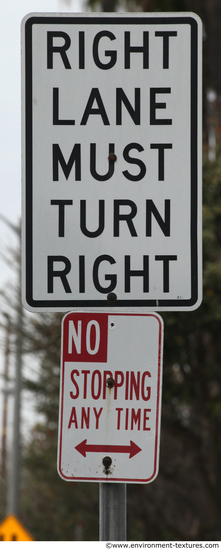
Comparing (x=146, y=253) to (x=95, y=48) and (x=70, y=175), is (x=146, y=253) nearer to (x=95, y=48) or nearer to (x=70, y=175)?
(x=70, y=175)

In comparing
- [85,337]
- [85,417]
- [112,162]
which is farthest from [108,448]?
[112,162]

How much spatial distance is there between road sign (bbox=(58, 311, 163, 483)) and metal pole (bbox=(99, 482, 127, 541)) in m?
0.03

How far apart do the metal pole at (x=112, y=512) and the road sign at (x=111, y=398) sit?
0.09 feet

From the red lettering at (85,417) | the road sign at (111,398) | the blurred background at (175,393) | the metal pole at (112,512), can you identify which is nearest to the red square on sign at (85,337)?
the road sign at (111,398)

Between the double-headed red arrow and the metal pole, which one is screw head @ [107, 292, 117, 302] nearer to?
the double-headed red arrow

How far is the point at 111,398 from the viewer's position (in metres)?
2.25

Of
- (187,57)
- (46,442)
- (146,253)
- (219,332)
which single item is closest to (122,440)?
(146,253)

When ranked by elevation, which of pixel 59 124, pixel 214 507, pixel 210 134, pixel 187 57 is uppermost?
pixel 210 134

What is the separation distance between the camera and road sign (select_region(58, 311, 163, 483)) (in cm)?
222

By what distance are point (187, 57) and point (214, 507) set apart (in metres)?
11.4

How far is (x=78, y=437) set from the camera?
88.1 inches

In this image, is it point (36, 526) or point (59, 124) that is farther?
point (36, 526)

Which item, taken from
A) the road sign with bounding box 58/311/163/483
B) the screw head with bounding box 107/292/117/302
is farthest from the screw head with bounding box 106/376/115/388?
the screw head with bounding box 107/292/117/302

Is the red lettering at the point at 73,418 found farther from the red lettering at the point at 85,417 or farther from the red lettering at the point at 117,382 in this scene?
the red lettering at the point at 117,382
